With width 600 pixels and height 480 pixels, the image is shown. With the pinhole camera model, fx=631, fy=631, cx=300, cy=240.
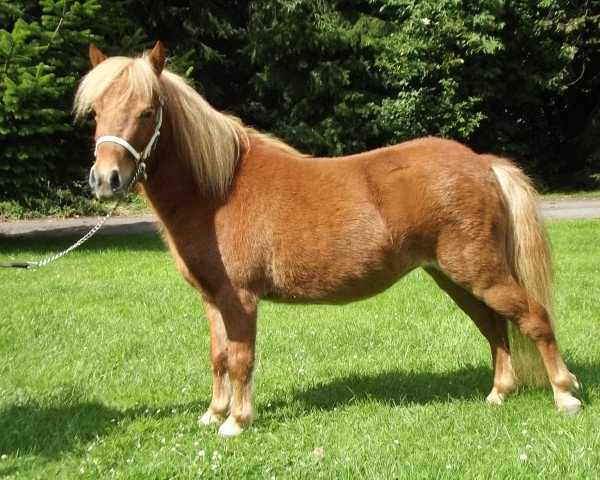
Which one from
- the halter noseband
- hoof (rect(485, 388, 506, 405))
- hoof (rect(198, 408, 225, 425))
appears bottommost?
hoof (rect(198, 408, 225, 425))

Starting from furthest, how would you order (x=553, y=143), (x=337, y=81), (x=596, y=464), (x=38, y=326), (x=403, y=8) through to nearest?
(x=553, y=143) < (x=403, y=8) < (x=337, y=81) < (x=38, y=326) < (x=596, y=464)

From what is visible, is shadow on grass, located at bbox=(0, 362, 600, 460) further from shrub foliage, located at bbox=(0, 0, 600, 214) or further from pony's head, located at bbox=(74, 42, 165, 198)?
shrub foliage, located at bbox=(0, 0, 600, 214)

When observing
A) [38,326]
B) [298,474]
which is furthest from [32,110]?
[298,474]

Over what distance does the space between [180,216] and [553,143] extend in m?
23.5

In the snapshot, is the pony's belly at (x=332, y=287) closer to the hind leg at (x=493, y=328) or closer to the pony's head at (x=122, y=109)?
the hind leg at (x=493, y=328)

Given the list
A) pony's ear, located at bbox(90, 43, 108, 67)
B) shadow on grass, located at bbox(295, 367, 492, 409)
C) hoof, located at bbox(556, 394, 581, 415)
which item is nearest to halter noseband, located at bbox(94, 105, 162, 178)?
pony's ear, located at bbox(90, 43, 108, 67)

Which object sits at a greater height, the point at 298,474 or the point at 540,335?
the point at 540,335

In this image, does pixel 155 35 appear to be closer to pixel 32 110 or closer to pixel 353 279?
pixel 32 110

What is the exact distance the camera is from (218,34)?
62.8ft

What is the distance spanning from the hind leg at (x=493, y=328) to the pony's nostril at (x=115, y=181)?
7.20ft

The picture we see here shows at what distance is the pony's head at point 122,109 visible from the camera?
3.53 metres

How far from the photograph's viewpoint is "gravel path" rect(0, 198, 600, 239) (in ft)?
48.7

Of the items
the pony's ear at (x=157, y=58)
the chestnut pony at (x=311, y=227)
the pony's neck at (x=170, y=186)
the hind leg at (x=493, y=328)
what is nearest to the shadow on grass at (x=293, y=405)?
the hind leg at (x=493, y=328)

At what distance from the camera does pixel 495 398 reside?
439 cm
